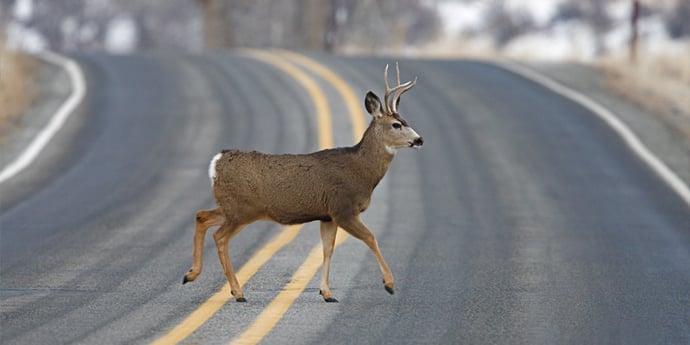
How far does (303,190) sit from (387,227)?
385cm

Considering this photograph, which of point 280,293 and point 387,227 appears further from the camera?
point 387,227

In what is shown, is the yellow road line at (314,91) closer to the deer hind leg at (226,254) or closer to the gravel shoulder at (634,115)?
the gravel shoulder at (634,115)

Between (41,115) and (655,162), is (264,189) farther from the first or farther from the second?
(41,115)

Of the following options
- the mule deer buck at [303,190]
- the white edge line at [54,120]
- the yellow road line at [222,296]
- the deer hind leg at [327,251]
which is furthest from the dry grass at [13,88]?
the deer hind leg at [327,251]


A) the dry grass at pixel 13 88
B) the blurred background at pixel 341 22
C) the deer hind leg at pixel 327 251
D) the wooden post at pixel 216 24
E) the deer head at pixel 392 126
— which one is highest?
the deer head at pixel 392 126

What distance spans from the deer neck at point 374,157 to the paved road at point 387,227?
89cm

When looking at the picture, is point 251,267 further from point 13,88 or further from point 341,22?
point 341,22

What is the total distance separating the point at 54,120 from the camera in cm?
2019

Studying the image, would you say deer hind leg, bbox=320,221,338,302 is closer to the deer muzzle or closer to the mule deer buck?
the mule deer buck

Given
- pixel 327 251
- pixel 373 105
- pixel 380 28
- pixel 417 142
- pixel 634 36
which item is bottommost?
pixel 380 28

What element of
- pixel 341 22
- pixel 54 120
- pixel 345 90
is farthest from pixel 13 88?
pixel 341 22

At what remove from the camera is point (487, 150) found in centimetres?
1827

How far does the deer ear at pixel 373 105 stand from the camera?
9.67 m

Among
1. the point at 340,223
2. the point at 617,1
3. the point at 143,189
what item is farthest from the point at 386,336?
the point at 617,1
